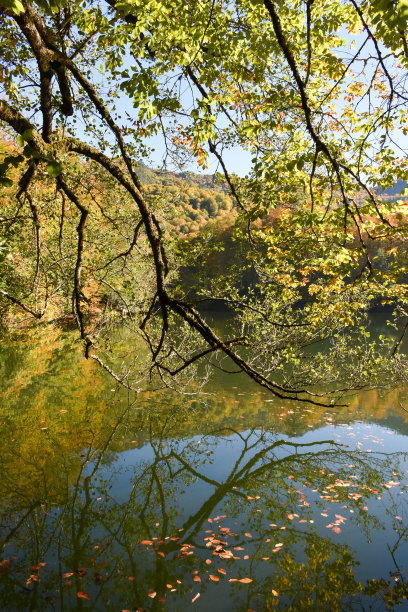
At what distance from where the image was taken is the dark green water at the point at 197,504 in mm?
4340

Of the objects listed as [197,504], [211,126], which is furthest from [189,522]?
[211,126]

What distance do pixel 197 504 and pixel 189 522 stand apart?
523 mm

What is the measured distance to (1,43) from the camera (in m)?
3.94

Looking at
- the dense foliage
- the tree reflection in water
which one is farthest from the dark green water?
the dense foliage

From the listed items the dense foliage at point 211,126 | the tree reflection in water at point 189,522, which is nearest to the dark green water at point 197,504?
the tree reflection in water at point 189,522

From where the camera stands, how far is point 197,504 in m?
6.18

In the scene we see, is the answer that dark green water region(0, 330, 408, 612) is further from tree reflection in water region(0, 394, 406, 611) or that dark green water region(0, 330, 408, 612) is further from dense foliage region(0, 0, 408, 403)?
dense foliage region(0, 0, 408, 403)

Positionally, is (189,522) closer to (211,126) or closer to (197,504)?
(197,504)

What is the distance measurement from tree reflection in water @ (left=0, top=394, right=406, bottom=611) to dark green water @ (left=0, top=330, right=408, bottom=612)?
21 millimetres

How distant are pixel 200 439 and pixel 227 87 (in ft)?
22.4

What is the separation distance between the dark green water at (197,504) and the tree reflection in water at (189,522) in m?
0.02

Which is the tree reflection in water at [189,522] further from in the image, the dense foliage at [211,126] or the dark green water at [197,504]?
the dense foliage at [211,126]

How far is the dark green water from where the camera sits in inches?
171

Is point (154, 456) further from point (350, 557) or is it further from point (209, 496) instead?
point (350, 557)
